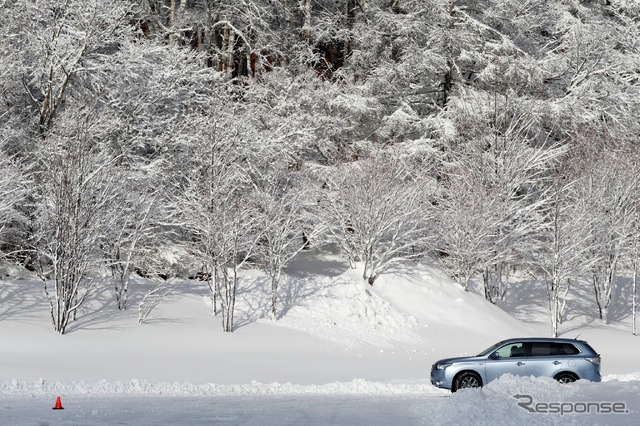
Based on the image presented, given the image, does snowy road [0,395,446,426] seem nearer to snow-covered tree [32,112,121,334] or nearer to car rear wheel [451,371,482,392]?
car rear wheel [451,371,482,392]

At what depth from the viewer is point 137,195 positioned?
28828 mm

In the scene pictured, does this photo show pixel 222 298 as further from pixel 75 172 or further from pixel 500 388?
pixel 500 388

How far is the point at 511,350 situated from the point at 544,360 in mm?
743

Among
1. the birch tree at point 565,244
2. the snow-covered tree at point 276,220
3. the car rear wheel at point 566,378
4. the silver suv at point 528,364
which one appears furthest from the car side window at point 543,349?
Result: the birch tree at point 565,244

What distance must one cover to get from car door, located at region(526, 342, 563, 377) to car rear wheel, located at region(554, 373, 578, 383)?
0.13m

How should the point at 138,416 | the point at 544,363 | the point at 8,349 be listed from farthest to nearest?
the point at 8,349 < the point at 544,363 < the point at 138,416

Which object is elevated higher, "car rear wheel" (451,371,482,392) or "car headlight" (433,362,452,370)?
"car headlight" (433,362,452,370)

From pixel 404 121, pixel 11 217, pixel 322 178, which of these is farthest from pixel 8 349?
pixel 404 121

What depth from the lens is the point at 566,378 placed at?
58.1ft

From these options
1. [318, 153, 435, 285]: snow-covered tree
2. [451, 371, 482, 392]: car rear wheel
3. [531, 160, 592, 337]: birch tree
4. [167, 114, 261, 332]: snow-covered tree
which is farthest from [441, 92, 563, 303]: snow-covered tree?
[451, 371, 482, 392]: car rear wheel

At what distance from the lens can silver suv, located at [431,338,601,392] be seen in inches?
695

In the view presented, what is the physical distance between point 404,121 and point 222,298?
1610cm

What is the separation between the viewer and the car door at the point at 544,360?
17719 millimetres

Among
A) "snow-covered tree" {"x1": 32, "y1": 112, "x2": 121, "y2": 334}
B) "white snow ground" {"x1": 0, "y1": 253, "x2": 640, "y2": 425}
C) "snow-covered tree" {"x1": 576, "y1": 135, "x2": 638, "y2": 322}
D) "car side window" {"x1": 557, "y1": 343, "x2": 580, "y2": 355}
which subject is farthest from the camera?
"snow-covered tree" {"x1": 576, "y1": 135, "x2": 638, "y2": 322}
